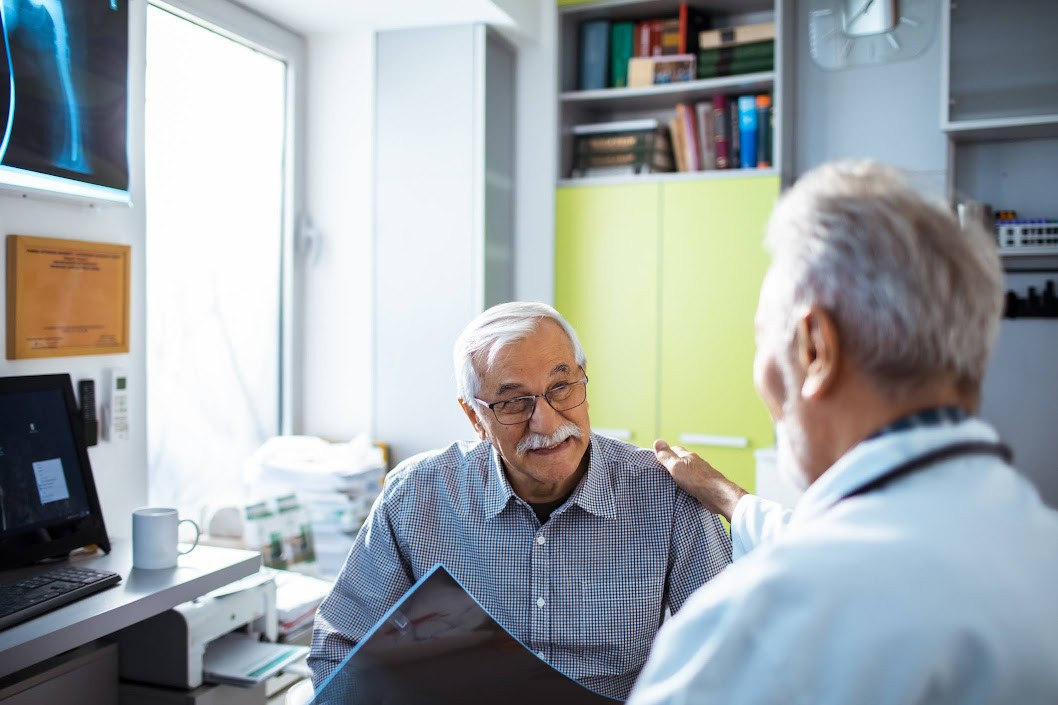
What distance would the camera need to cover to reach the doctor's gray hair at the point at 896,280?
2.54ft

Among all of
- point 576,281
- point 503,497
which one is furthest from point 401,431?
point 503,497

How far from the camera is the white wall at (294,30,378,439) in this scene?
138 inches

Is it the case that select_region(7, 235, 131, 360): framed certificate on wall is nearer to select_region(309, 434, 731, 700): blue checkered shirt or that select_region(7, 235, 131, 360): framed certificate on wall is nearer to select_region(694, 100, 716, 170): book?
select_region(309, 434, 731, 700): blue checkered shirt

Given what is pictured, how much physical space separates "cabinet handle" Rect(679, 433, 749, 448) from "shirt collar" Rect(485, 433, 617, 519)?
163cm

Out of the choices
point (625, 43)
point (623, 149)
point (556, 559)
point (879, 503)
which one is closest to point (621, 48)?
point (625, 43)

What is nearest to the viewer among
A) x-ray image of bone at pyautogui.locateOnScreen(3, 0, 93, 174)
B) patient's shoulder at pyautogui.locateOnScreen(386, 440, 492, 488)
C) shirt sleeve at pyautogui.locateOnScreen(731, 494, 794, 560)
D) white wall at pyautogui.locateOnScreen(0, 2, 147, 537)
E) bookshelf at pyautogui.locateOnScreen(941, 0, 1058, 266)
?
shirt sleeve at pyautogui.locateOnScreen(731, 494, 794, 560)

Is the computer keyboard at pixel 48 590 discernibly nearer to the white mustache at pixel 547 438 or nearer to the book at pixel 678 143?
the white mustache at pixel 547 438

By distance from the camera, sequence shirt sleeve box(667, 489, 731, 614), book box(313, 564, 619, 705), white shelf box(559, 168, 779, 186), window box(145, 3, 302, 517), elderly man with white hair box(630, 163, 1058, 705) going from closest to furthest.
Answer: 1. elderly man with white hair box(630, 163, 1058, 705)
2. book box(313, 564, 619, 705)
3. shirt sleeve box(667, 489, 731, 614)
4. window box(145, 3, 302, 517)
5. white shelf box(559, 168, 779, 186)

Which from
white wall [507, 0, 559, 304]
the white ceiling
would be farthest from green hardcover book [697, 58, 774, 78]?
the white ceiling

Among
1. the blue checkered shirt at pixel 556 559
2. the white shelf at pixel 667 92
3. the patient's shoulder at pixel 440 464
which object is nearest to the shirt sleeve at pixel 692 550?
the blue checkered shirt at pixel 556 559

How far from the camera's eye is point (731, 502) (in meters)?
1.54

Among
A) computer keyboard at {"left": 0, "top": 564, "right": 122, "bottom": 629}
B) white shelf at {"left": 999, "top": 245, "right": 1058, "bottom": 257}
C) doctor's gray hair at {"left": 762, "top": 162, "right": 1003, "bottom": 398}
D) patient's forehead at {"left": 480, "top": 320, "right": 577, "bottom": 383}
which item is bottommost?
computer keyboard at {"left": 0, "top": 564, "right": 122, "bottom": 629}

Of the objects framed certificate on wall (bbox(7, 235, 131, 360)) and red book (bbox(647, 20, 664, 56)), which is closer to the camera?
framed certificate on wall (bbox(7, 235, 131, 360))

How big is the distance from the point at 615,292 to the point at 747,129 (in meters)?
0.76
